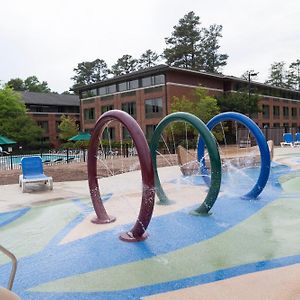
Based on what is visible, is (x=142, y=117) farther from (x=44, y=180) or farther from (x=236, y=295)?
(x=236, y=295)

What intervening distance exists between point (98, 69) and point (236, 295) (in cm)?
8693

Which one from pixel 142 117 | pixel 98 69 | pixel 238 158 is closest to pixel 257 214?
pixel 238 158

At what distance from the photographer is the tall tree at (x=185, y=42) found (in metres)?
65.8

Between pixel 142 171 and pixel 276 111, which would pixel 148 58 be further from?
pixel 142 171

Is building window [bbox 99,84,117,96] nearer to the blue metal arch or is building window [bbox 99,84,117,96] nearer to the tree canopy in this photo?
the tree canopy

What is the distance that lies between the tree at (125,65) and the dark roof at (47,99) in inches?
776

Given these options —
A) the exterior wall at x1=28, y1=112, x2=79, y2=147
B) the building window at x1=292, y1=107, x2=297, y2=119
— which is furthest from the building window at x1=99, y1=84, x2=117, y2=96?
the building window at x1=292, y1=107, x2=297, y2=119

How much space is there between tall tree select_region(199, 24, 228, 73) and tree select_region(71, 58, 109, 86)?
2753cm

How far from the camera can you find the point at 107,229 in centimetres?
752

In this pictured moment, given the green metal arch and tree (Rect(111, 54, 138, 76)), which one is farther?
tree (Rect(111, 54, 138, 76))

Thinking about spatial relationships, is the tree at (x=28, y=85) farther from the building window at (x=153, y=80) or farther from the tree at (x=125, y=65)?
the building window at (x=153, y=80)

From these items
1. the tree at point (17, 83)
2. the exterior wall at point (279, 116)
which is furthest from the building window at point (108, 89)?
the tree at point (17, 83)

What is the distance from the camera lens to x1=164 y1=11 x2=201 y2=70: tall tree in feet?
216

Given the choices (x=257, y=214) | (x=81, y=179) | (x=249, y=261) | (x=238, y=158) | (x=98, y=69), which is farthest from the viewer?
(x=98, y=69)
